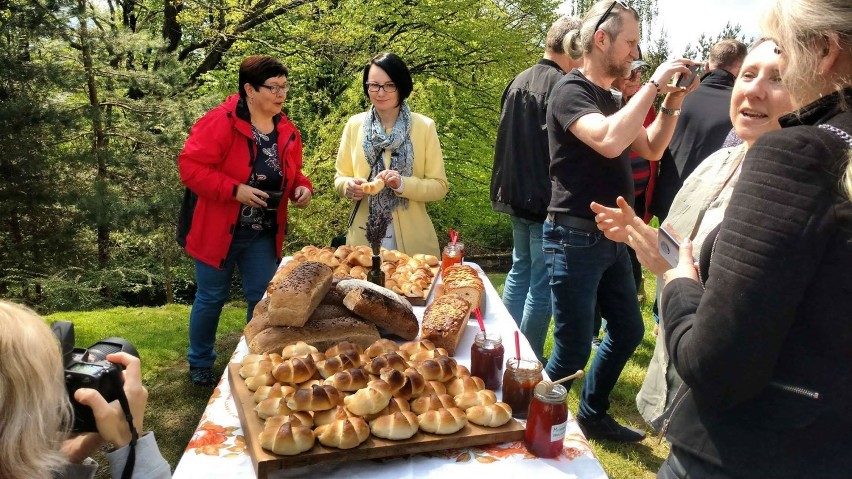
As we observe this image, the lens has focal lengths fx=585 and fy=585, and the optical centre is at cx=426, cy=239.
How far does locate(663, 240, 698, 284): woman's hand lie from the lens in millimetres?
1245

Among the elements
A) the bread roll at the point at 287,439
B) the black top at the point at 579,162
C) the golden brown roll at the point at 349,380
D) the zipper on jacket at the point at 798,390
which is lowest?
the bread roll at the point at 287,439

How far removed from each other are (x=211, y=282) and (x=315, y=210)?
432 cm

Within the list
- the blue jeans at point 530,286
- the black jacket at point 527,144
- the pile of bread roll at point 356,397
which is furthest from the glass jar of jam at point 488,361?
the black jacket at point 527,144

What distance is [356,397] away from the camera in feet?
4.91

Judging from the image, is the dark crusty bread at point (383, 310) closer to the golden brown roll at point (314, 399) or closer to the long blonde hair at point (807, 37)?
the golden brown roll at point (314, 399)

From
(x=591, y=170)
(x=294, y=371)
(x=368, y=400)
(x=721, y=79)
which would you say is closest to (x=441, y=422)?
(x=368, y=400)

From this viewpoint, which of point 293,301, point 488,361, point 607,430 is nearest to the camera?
point 488,361

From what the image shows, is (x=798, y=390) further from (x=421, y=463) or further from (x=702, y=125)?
(x=702, y=125)

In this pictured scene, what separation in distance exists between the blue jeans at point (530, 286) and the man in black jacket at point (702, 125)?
98 centimetres

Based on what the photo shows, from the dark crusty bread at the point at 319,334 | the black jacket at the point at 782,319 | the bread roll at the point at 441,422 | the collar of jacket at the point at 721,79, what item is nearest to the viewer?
the black jacket at the point at 782,319

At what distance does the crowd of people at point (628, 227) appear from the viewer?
94 cm

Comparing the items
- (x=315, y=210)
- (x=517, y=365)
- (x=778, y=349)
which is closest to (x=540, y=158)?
(x=517, y=365)

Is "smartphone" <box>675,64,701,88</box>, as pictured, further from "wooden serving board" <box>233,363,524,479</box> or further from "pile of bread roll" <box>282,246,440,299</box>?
"wooden serving board" <box>233,363,524,479</box>

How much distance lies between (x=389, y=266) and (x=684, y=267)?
1.79 meters
